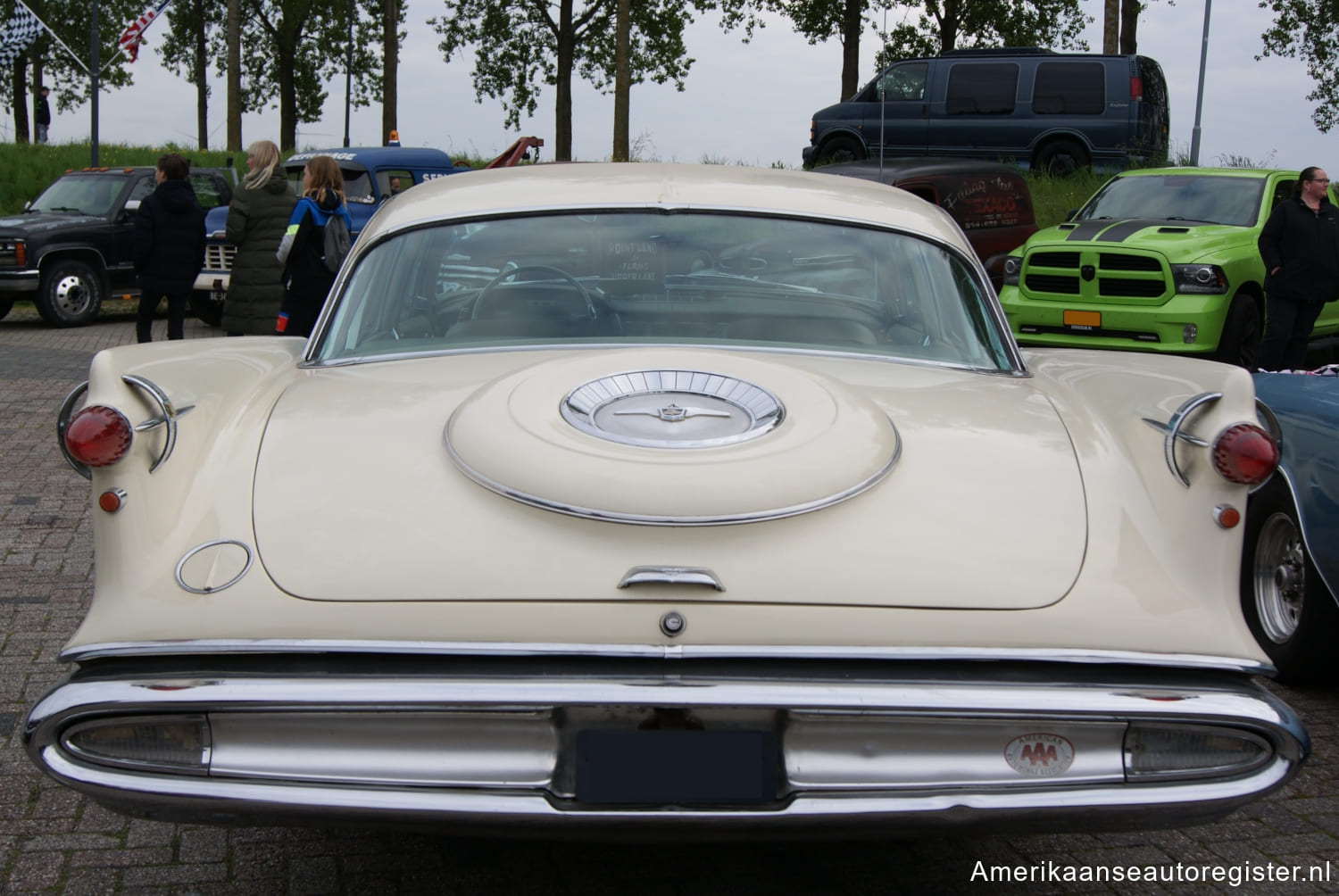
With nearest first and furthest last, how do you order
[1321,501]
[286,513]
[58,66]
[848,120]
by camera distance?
[286,513]
[1321,501]
[848,120]
[58,66]

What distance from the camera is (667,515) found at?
2.31m

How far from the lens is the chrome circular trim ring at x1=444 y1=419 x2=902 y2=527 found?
2312mm

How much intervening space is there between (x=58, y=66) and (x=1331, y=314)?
46.6 metres

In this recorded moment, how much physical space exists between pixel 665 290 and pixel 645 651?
4.87ft

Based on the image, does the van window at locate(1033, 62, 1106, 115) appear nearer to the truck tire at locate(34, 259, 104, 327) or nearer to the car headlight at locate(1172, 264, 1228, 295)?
the car headlight at locate(1172, 264, 1228, 295)

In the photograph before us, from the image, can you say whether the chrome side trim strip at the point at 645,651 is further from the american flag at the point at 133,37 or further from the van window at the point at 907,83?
the american flag at the point at 133,37

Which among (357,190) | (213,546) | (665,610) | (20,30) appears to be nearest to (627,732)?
(665,610)

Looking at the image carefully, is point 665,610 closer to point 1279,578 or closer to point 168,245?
point 1279,578

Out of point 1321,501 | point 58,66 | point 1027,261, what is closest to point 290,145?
point 58,66

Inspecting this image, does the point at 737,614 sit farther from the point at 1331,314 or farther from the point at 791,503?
the point at 1331,314

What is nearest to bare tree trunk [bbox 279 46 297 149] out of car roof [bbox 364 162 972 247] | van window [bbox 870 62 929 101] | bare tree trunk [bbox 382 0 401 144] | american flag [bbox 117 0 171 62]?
bare tree trunk [bbox 382 0 401 144]

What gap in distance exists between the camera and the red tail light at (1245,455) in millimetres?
2613

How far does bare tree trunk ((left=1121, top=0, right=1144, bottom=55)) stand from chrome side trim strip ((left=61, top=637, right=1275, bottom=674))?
29622 millimetres

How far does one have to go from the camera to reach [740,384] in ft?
8.98
